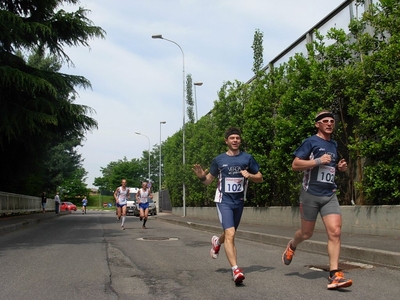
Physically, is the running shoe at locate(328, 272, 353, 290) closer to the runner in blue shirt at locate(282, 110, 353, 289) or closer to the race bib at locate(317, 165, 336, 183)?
the runner in blue shirt at locate(282, 110, 353, 289)

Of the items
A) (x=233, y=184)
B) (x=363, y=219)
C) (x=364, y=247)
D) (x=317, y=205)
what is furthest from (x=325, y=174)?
(x=363, y=219)

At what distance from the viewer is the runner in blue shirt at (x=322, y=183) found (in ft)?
16.8

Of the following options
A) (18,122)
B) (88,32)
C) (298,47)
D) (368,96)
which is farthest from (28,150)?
(368,96)

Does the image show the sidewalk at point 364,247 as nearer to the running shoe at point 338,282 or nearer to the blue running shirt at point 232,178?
the running shoe at point 338,282

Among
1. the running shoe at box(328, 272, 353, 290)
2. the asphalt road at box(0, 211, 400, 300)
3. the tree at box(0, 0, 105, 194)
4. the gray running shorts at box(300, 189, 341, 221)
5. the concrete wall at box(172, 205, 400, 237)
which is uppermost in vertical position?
the tree at box(0, 0, 105, 194)

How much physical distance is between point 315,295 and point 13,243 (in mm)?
8445

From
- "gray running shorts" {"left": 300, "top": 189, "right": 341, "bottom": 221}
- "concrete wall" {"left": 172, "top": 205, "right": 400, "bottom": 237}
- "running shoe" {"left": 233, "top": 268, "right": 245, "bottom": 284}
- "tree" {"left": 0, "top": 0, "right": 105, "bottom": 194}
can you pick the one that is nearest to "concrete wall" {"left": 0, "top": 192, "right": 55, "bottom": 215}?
"tree" {"left": 0, "top": 0, "right": 105, "bottom": 194}

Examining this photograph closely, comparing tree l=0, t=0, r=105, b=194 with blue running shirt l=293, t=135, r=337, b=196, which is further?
tree l=0, t=0, r=105, b=194

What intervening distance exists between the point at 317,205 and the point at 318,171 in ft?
1.32

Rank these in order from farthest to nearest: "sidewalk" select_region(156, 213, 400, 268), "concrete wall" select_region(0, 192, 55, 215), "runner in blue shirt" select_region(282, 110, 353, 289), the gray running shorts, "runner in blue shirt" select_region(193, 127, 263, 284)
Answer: "concrete wall" select_region(0, 192, 55, 215), "sidewalk" select_region(156, 213, 400, 268), "runner in blue shirt" select_region(193, 127, 263, 284), the gray running shorts, "runner in blue shirt" select_region(282, 110, 353, 289)

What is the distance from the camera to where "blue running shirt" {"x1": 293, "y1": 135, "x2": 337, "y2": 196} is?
17.4ft

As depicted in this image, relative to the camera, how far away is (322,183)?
5.30 m

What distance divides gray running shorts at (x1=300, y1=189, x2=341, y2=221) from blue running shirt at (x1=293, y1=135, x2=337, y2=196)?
59mm

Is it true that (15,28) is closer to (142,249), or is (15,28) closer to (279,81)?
(279,81)
